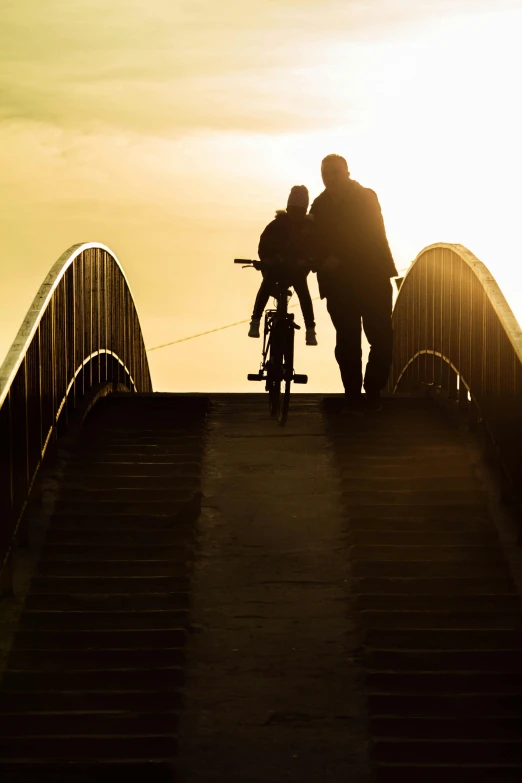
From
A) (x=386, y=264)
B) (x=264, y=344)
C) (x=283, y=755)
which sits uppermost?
(x=386, y=264)

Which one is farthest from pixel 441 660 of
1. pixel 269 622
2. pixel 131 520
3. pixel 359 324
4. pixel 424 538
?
pixel 359 324

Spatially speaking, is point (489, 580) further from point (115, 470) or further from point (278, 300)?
point (278, 300)

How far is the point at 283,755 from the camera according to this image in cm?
729

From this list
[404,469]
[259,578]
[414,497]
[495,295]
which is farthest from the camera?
[495,295]

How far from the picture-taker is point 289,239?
12578mm

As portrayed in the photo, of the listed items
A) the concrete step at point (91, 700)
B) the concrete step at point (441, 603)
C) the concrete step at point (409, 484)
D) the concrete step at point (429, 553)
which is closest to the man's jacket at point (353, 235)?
the concrete step at point (409, 484)

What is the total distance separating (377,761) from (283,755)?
475mm

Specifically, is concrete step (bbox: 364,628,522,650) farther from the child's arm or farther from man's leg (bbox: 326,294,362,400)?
the child's arm

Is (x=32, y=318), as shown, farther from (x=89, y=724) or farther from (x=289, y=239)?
(x=89, y=724)

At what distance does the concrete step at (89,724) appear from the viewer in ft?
25.0

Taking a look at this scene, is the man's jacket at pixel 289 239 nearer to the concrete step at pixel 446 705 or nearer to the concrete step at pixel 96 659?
the concrete step at pixel 96 659

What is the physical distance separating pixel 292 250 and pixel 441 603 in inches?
174

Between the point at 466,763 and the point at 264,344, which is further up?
the point at 264,344

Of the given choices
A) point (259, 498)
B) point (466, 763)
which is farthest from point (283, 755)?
point (259, 498)
